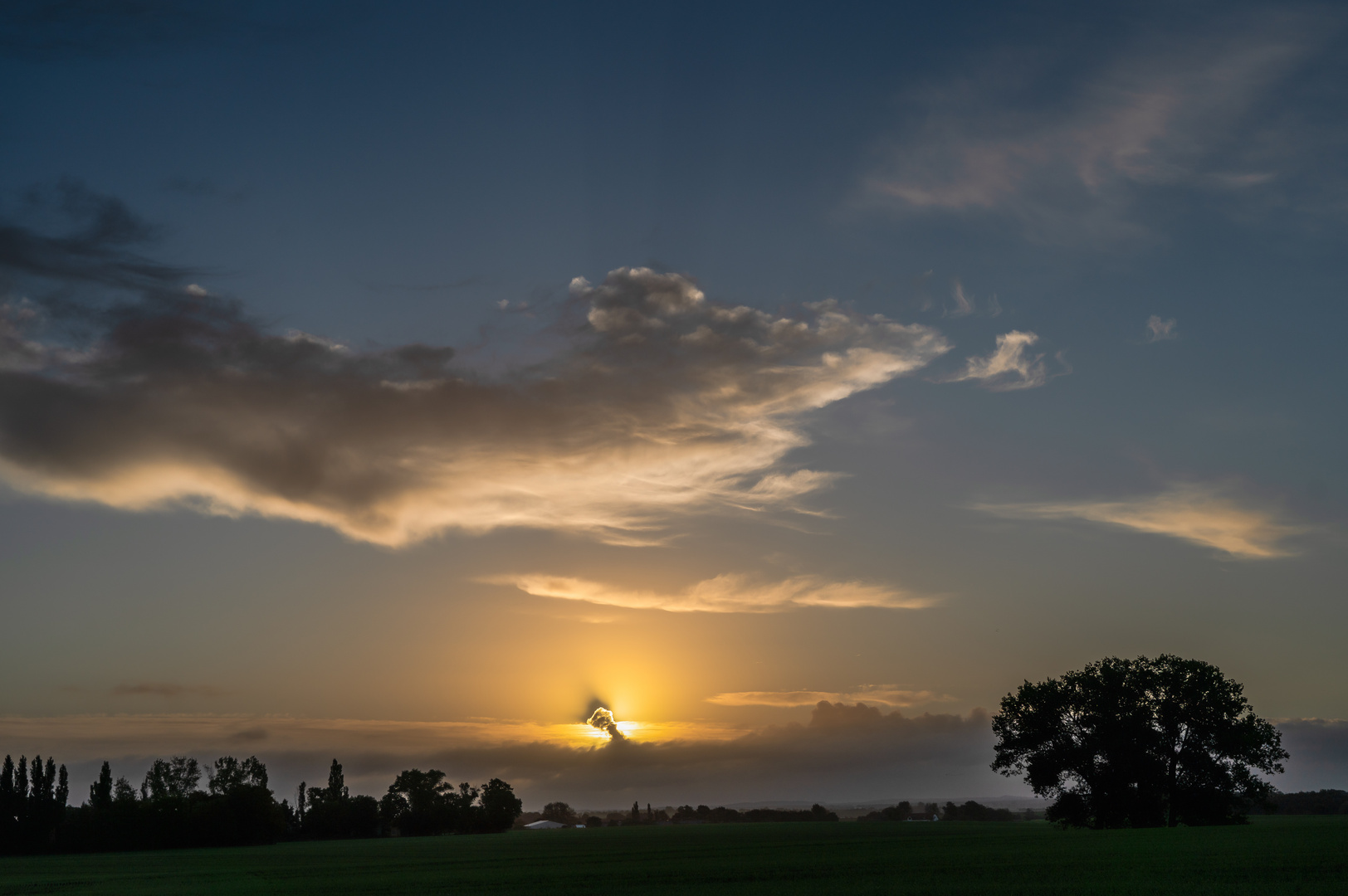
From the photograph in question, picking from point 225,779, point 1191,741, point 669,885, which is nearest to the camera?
point 669,885

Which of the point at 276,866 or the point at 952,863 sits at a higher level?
the point at 952,863

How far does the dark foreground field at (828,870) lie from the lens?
32.2 metres

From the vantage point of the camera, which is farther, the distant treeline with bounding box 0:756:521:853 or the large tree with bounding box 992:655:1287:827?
the distant treeline with bounding box 0:756:521:853

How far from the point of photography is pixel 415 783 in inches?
7205

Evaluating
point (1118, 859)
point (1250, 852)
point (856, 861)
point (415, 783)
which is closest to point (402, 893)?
point (856, 861)

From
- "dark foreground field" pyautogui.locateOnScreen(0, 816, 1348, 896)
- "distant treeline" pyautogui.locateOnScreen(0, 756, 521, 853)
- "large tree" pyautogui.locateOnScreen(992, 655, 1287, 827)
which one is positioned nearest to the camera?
"dark foreground field" pyautogui.locateOnScreen(0, 816, 1348, 896)

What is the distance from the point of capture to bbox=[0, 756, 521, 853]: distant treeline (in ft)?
417

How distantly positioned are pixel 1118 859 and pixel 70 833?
459 ft

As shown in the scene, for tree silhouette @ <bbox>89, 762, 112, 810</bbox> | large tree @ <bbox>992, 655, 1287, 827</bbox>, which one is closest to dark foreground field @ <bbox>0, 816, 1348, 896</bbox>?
large tree @ <bbox>992, 655, 1287, 827</bbox>

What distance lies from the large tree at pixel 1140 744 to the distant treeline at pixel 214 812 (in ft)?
338

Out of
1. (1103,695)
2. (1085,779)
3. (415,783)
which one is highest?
(1103,695)

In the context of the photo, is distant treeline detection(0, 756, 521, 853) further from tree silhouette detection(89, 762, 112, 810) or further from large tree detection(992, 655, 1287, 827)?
large tree detection(992, 655, 1287, 827)

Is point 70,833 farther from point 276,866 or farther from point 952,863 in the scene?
point 952,863

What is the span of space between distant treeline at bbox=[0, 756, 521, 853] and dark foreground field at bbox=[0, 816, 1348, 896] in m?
52.6
